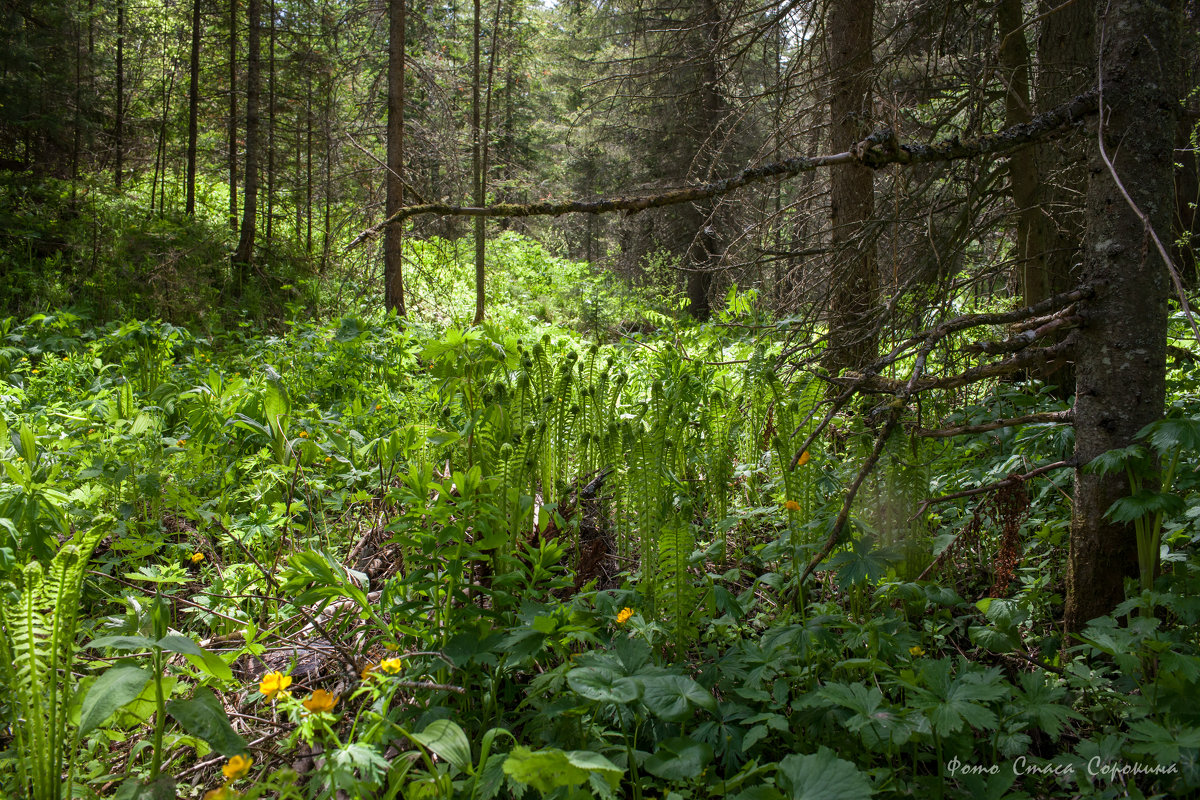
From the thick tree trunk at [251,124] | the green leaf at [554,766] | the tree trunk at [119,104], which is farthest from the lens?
the tree trunk at [119,104]

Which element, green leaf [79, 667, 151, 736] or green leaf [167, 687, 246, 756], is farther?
green leaf [167, 687, 246, 756]

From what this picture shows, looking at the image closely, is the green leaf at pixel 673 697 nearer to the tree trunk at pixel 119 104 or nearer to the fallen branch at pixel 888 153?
the fallen branch at pixel 888 153

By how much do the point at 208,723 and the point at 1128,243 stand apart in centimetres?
260

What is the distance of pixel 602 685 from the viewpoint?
4.68 feet

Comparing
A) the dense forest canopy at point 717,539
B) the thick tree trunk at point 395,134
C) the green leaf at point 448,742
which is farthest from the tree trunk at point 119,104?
the green leaf at point 448,742

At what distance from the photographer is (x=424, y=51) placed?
1155 cm

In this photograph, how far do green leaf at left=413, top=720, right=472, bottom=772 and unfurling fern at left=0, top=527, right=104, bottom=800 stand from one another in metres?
0.83

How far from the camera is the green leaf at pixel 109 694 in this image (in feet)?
4.37

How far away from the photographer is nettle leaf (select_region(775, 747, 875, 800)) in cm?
122

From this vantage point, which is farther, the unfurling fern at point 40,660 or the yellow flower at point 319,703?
the unfurling fern at point 40,660

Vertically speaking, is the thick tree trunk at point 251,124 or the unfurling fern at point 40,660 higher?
the thick tree trunk at point 251,124

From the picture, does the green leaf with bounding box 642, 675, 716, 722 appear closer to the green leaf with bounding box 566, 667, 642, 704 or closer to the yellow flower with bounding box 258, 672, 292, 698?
the green leaf with bounding box 566, 667, 642, 704

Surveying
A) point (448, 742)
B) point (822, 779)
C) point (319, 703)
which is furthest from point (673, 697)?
point (319, 703)

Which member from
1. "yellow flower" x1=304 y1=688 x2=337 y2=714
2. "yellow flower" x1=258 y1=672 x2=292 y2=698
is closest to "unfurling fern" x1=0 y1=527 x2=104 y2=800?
"yellow flower" x1=258 y1=672 x2=292 y2=698
